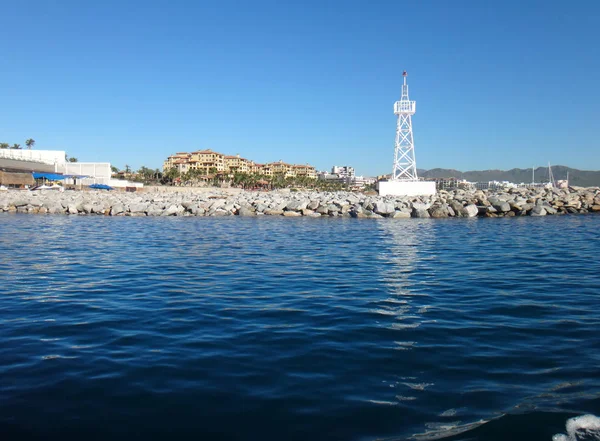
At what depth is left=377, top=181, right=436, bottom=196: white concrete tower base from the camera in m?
54.6

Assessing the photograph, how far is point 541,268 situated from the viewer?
1179cm

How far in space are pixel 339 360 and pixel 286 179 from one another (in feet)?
368

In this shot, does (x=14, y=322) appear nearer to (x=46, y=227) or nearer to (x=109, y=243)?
(x=109, y=243)

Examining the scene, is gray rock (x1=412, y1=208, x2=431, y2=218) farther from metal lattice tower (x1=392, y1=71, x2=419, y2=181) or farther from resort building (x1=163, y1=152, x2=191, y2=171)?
resort building (x1=163, y1=152, x2=191, y2=171)

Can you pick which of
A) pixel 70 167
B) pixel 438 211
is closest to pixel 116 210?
pixel 438 211

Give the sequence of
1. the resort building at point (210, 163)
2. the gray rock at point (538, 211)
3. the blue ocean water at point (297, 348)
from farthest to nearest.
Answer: the resort building at point (210, 163)
the gray rock at point (538, 211)
the blue ocean water at point (297, 348)

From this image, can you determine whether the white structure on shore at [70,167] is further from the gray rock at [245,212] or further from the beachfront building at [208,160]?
the gray rock at [245,212]

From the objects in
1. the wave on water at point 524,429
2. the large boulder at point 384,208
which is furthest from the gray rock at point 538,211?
the wave on water at point 524,429

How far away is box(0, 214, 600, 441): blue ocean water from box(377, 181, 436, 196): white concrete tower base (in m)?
42.0

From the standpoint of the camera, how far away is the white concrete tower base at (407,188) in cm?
5459

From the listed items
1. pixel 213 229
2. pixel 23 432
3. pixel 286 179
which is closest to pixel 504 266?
pixel 23 432

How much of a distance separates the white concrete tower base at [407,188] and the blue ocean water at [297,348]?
4201cm

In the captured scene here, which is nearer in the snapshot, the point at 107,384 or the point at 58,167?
the point at 107,384

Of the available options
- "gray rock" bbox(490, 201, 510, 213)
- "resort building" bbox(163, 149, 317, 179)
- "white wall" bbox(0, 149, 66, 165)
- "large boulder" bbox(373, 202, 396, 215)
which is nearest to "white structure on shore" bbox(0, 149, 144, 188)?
"white wall" bbox(0, 149, 66, 165)
